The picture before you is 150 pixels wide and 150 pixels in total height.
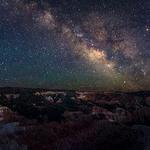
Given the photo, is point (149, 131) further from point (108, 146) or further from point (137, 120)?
point (137, 120)

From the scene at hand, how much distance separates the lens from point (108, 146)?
22.1 ft

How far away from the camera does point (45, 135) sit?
33.4ft

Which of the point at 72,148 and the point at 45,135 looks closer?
the point at 72,148

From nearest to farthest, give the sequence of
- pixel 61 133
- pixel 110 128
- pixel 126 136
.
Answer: pixel 126 136 → pixel 110 128 → pixel 61 133

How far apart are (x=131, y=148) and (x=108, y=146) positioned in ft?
1.58

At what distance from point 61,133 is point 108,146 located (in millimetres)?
4108

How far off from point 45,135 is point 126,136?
376 cm

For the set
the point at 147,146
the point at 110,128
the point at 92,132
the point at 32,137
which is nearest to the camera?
the point at 147,146

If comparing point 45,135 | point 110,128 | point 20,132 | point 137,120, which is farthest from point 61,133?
point 110,128

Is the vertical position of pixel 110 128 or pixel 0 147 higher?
pixel 110 128

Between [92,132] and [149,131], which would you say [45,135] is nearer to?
[92,132]

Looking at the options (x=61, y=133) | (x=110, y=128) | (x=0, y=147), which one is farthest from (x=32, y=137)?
(x=110, y=128)

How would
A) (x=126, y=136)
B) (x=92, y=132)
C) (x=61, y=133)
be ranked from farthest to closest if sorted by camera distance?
1. (x=61, y=133)
2. (x=92, y=132)
3. (x=126, y=136)

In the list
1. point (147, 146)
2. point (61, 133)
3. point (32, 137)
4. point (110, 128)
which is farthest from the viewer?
point (61, 133)
